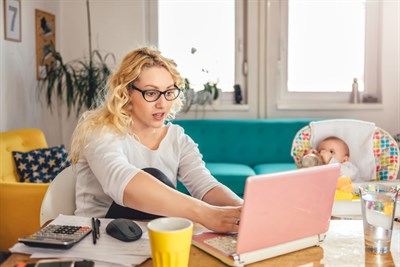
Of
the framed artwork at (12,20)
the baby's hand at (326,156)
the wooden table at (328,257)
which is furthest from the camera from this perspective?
the framed artwork at (12,20)

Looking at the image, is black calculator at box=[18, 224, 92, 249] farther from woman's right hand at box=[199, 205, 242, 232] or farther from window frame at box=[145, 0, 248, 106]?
window frame at box=[145, 0, 248, 106]

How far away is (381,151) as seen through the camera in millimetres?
2449

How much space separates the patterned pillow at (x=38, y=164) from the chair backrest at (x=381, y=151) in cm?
152

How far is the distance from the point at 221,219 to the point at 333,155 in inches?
56.2

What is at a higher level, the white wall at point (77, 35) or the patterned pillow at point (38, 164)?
the white wall at point (77, 35)

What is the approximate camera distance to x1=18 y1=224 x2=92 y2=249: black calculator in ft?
3.20

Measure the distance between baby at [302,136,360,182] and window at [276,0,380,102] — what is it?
194 cm

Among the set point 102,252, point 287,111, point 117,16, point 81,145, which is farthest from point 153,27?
point 102,252

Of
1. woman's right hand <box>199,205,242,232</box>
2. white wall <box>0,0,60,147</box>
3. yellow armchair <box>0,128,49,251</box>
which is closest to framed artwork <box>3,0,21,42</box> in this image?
white wall <box>0,0,60,147</box>

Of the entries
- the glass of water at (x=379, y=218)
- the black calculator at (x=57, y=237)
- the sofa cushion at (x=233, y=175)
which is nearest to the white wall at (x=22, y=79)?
the sofa cushion at (x=233, y=175)

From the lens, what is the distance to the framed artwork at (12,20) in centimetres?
348

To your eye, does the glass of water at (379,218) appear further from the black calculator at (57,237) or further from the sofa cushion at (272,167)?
the sofa cushion at (272,167)

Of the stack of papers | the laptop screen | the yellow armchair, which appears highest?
the laptop screen

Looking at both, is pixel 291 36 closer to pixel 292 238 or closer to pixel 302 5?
pixel 302 5
